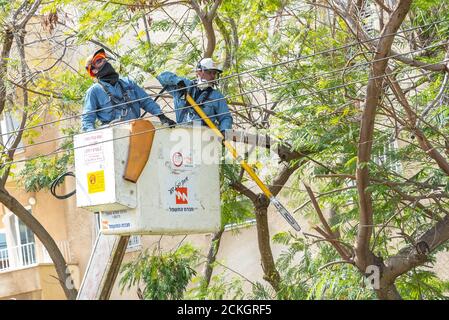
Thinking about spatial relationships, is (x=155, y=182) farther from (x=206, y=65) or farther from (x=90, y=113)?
(x=206, y=65)

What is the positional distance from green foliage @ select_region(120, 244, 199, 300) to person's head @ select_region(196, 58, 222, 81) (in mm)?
3413

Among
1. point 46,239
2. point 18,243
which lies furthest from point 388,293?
point 18,243

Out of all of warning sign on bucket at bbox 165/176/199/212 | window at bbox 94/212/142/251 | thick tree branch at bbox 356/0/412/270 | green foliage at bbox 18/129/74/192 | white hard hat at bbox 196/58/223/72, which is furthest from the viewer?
window at bbox 94/212/142/251

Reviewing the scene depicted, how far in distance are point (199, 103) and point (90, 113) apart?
1086mm

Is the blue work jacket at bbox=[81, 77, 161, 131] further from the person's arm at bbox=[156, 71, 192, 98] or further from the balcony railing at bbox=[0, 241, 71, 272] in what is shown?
the balcony railing at bbox=[0, 241, 71, 272]

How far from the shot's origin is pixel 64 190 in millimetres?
24531

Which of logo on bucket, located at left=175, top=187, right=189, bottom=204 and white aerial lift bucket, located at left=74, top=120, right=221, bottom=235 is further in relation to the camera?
logo on bucket, located at left=175, top=187, right=189, bottom=204

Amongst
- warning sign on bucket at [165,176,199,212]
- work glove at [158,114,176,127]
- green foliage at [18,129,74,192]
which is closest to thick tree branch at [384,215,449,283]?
warning sign on bucket at [165,176,199,212]

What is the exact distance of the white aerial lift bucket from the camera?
1062 centimetres

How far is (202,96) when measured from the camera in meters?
11.8
